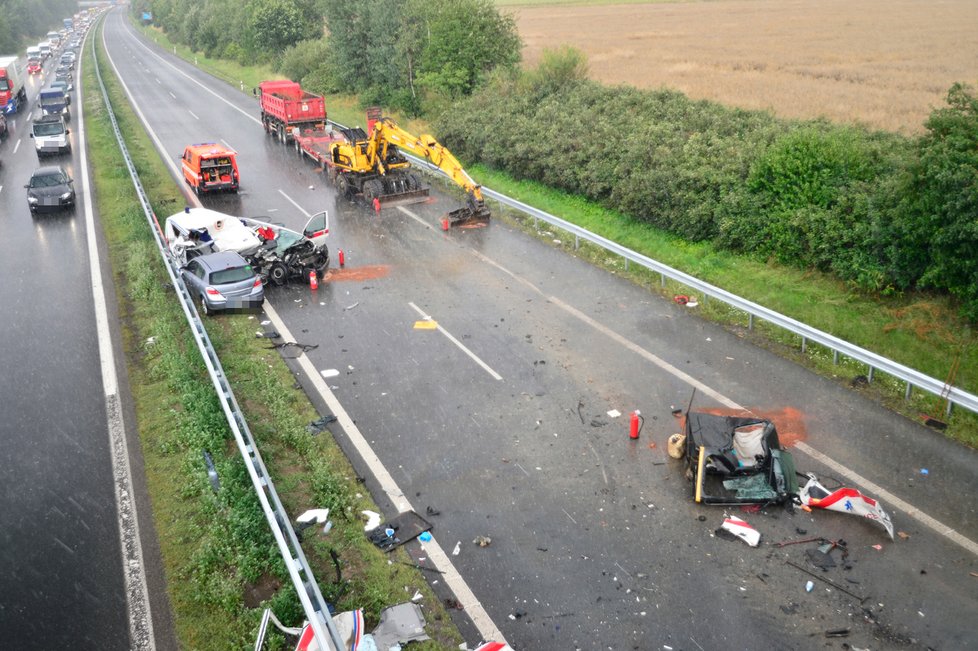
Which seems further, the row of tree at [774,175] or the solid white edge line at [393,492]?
the row of tree at [774,175]

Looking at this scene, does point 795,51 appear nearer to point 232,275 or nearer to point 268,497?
point 232,275

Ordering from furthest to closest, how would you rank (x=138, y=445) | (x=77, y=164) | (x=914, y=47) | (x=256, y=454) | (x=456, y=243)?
(x=914, y=47) → (x=77, y=164) → (x=456, y=243) → (x=138, y=445) → (x=256, y=454)

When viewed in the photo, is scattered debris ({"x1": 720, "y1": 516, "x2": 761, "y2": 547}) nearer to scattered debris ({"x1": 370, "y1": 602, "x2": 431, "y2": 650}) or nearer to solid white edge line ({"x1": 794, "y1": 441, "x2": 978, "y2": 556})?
solid white edge line ({"x1": 794, "y1": 441, "x2": 978, "y2": 556})

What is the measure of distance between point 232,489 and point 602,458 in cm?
530

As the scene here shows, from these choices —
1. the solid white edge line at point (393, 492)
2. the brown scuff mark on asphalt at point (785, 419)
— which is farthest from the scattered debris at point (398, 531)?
the brown scuff mark on asphalt at point (785, 419)

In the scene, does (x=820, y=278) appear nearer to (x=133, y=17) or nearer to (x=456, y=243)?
(x=456, y=243)

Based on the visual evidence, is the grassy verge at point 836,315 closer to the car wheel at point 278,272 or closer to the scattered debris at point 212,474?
the car wheel at point 278,272

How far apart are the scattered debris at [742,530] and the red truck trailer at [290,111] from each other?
97.5ft

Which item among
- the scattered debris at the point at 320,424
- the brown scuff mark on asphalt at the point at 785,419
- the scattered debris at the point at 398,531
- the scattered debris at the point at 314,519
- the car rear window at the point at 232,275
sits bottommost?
the scattered debris at the point at 398,531

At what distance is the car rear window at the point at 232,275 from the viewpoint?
17078 millimetres

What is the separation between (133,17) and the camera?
154875mm

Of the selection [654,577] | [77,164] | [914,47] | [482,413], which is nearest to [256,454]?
[482,413]

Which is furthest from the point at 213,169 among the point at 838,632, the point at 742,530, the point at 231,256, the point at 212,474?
the point at 838,632

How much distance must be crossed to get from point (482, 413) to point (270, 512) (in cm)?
430
